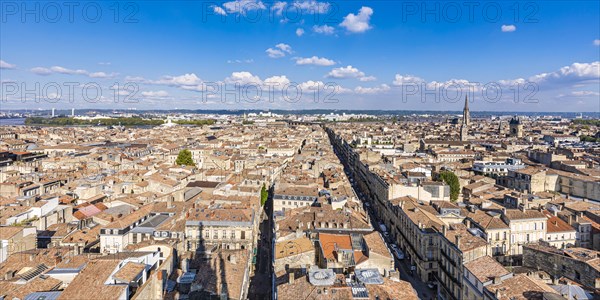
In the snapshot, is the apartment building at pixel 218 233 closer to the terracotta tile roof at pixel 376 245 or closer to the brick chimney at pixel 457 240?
the terracotta tile roof at pixel 376 245

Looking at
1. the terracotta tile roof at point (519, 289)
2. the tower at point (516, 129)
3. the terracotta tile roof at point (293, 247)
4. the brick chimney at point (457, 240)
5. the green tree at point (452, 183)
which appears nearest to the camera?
the terracotta tile roof at point (519, 289)

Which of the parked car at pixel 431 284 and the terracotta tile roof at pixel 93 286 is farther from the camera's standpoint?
the parked car at pixel 431 284

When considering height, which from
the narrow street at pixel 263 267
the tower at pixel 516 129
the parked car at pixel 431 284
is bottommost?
the parked car at pixel 431 284

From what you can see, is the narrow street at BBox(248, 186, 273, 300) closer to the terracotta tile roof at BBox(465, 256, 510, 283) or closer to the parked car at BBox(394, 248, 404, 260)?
the parked car at BBox(394, 248, 404, 260)

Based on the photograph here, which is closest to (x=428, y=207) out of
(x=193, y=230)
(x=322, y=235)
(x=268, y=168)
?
(x=322, y=235)

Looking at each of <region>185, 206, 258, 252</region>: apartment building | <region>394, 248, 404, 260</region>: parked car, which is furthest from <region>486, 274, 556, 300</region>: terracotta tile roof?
<region>185, 206, 258, 252</region>: apartment building

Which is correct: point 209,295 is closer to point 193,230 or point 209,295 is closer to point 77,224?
point 193,230

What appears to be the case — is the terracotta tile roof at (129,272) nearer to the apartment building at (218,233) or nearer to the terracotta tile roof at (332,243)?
the terracotta tile roof at (332,243)

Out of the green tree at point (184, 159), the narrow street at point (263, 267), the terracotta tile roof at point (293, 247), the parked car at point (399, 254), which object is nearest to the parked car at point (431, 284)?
the parked car at point (399, 254)

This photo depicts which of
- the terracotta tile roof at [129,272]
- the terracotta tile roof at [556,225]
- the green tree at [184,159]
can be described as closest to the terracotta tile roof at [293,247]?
the terracotta tile roof at [129,272]

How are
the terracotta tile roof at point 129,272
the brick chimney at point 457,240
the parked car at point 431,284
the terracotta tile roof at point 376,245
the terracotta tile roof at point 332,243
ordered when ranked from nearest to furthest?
the terracotta tile roof at point 129,272, the terracotta tile roof at point 376,245, the terracotta tile roof at point 332,243, the brick chimney at point 457,240, the parked car at point 431,284

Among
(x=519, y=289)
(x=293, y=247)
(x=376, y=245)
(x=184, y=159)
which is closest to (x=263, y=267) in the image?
(x=293, y=247)

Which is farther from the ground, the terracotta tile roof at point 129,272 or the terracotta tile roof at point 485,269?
the terracotta tile roof at point 129,272
